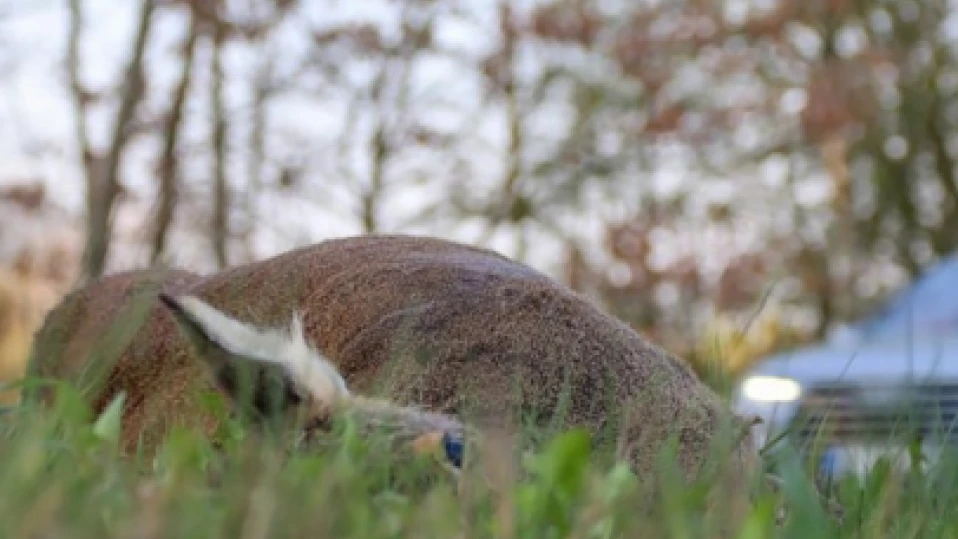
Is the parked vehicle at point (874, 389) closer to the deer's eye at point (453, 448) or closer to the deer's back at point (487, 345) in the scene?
the deer's back at point (487, 345)

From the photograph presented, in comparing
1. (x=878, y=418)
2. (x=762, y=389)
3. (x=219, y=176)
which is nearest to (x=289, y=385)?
(x=878, y=418)

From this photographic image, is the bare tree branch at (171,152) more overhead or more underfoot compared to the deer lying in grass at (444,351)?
more overhead

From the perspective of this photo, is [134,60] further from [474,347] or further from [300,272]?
[474,347]

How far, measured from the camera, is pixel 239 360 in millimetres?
2521

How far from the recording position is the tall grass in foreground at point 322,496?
1.85 m

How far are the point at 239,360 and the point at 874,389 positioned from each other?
4.24 meters

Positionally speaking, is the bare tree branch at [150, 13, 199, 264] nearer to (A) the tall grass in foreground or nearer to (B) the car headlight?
(B) the car headlight

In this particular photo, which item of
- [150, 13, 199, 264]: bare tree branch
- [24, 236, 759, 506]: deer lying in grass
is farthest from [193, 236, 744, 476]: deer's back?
[150, 13, 199, 264]: bare tree branch

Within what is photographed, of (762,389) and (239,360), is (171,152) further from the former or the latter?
(239,360)

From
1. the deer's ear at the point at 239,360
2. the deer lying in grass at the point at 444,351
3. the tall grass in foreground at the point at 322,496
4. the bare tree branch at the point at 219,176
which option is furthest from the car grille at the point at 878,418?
the bare tree branch at the point at 219,176

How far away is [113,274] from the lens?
4598 millimetres

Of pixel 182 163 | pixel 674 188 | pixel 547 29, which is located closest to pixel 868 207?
pixel 674 188

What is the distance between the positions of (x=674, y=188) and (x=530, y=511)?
12795 mm

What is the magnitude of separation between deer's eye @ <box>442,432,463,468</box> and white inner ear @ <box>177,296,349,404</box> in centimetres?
20
